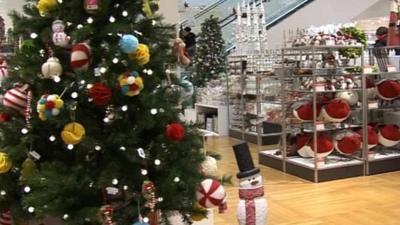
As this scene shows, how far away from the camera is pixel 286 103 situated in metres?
5.63

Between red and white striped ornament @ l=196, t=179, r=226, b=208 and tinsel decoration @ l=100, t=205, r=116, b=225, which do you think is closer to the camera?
tinsel decoration @ l=100, t=205, r=116, b=225

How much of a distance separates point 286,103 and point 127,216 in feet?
11.7

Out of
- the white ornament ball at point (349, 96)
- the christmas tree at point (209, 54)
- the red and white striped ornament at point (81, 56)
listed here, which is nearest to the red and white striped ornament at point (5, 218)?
the red and white striped ornament at point (81, 56)

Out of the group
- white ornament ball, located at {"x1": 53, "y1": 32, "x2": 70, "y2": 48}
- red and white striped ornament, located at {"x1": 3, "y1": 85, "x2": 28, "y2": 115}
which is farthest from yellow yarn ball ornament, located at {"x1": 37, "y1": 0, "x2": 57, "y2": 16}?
red and white striped ornament, located at {"x1": 3, "y1": 85, "x2": 28, "y2": 115}

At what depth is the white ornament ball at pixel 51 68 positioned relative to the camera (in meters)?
2.27

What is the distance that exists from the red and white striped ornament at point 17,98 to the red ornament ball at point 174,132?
25.8 inches

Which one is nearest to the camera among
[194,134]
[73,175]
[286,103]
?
[73,175]

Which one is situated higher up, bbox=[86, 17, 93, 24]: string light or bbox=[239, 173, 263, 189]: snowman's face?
bbox=[86, 17, 93, 24]: string light

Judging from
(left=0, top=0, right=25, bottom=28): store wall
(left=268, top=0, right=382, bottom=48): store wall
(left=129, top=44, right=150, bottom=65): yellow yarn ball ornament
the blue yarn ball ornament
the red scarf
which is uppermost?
(left=268, top=0, right=382, bottom=48): store wall

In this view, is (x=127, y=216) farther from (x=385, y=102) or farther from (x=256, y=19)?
(x=256, y=19)

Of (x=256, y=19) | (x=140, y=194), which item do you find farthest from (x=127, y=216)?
(x=256, y=19)

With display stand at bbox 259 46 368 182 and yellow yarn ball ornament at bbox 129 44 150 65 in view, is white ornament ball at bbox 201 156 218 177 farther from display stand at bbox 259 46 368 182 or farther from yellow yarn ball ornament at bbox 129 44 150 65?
display stand at bbox 259 46 368 182

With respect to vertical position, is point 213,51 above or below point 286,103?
above

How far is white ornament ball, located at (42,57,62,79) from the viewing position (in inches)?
89.4
